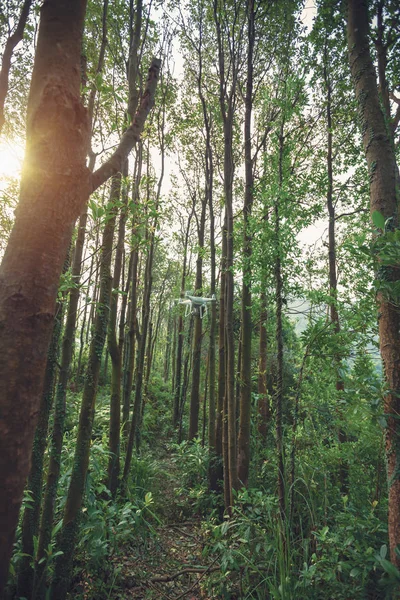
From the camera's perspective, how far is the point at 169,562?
176 inches

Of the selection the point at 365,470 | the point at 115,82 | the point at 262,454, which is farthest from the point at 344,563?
the point at 115,82

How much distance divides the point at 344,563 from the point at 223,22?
315 inches

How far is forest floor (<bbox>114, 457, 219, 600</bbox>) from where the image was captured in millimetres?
3756

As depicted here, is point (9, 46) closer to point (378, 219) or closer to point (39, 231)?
point (39, 231)

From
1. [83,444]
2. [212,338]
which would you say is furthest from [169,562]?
[212,338]

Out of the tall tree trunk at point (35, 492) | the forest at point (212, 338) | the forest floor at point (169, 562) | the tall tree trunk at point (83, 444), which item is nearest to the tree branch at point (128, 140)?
the forest at point (212, 338)

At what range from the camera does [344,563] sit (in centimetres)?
233

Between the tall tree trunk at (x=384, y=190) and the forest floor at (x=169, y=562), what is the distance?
8.87 feet

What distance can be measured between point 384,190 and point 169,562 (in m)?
5.46

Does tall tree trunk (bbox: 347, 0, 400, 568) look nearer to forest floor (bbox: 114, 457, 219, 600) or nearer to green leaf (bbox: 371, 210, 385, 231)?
green leaf (bbox: 371, 210, 385, 231)


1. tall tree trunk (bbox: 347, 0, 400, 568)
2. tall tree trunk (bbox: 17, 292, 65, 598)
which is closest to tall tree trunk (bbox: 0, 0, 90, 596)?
tall tree trunk (bbox: 347, 0, 400, 568)

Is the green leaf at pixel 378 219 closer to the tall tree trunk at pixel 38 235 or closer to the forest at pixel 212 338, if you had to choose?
the forest at pixel 212 338

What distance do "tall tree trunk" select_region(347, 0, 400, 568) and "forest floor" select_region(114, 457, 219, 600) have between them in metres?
2.70

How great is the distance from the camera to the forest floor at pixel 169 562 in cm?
376
